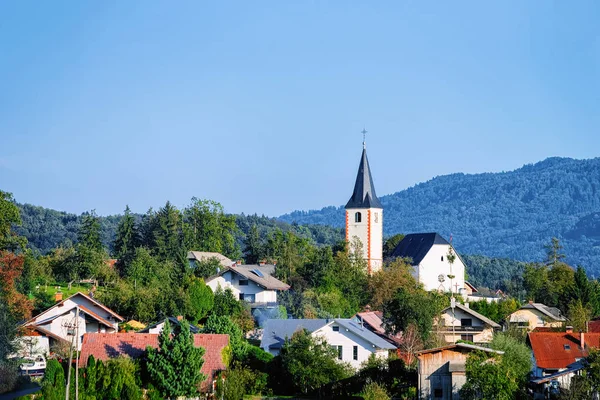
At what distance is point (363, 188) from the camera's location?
3834 inches

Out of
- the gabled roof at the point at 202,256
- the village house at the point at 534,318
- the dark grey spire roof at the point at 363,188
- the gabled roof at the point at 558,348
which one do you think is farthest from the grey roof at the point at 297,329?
the dark grey spire roof at the point at 363,188

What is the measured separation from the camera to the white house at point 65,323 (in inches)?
2179

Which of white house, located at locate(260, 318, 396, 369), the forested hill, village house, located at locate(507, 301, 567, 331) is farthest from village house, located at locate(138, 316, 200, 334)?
the forested hill

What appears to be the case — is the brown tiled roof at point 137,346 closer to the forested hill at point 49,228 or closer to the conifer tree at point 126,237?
the conifer tree at point 126,237

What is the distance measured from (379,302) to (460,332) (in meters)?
11.5

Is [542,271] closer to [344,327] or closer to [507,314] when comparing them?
[507,314]

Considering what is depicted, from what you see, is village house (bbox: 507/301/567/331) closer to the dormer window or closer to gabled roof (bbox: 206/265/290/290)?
gabled roof (bbox: 206/265/290/290)

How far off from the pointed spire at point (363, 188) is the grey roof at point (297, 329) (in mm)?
37536

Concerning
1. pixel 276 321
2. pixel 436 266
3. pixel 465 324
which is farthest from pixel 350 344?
pixel 436 266

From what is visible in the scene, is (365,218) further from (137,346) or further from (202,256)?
(137,346)

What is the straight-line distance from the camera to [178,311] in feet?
212

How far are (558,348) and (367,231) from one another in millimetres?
42954

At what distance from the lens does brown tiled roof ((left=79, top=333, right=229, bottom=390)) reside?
48.4 m

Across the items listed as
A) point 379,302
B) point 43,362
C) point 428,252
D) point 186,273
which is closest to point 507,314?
point 379,302
